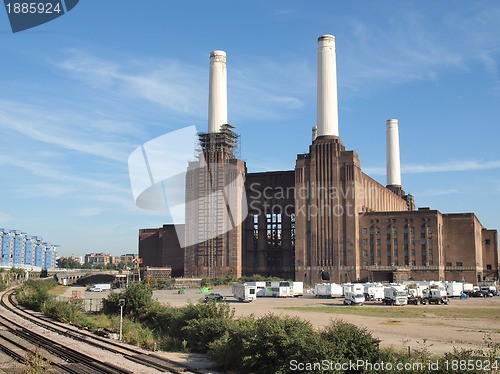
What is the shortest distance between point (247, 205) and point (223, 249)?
15.2 m

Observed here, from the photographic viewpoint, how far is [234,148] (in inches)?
5330

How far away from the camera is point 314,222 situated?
397ft

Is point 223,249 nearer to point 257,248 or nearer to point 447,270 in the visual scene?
point 257,248

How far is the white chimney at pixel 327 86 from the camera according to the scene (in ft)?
402

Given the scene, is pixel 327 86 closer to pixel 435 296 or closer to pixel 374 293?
pixel 374 293

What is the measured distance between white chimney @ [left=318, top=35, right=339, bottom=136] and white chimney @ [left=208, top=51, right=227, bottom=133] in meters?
Result: 25.1

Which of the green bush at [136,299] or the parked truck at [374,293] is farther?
the parked truck at [374,293]

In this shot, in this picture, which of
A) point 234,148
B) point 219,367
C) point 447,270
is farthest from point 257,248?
point 219,367

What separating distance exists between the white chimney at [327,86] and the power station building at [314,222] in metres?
0.23

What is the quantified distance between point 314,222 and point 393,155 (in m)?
55.9

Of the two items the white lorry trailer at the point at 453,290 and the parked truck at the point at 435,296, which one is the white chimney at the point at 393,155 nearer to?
the white lorry trailer at the point at 453,290

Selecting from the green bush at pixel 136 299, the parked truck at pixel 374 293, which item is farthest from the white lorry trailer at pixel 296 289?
the green bush at pixel 136 299

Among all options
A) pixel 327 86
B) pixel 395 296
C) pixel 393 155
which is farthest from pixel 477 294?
pixel 393 155

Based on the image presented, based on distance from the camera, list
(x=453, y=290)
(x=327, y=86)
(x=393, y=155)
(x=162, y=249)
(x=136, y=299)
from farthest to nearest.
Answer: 1. (x=393, y=155)
2. (x=162, y=249)
3. (x=327, y=86)
4. (x=453, y=290)
5. (x=136, y=299)
